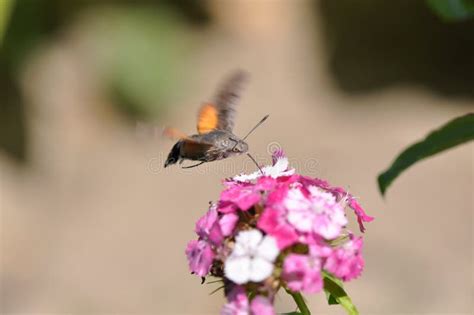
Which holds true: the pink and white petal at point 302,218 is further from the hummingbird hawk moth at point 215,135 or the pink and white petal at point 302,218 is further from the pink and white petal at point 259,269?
the hummingbird hawk moth at point 215,135

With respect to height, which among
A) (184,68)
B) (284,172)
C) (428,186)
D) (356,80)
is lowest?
(284,172)

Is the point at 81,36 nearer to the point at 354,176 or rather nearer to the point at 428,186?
the point at 354,176

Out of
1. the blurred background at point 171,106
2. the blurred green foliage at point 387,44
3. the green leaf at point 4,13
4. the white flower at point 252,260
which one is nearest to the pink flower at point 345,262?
the white flower at point 252,260

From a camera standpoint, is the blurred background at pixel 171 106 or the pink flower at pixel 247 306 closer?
the pink flower at pixel 247 306

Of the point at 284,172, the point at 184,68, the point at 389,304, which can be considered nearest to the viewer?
the point at 284,172

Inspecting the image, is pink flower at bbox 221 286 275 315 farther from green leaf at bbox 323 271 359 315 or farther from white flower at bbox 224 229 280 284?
green leaf at bbox 323 271 359 315

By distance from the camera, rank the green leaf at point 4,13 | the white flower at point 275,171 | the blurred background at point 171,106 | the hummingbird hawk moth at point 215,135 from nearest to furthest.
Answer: the white flower at point 275,171 < the hummingbird hawk moth at point 215,135 < the blurred background at point 171,106 < the green leaf at point 4,13

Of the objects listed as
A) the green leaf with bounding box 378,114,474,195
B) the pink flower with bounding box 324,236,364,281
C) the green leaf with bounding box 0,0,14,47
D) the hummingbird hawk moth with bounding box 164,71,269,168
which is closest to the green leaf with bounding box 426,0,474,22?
the green leaf with bounding box 378,114,474,195

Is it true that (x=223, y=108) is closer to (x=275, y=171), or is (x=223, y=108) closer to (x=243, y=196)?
(x=275, y=171)

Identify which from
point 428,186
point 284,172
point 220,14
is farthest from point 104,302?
point 284,172
